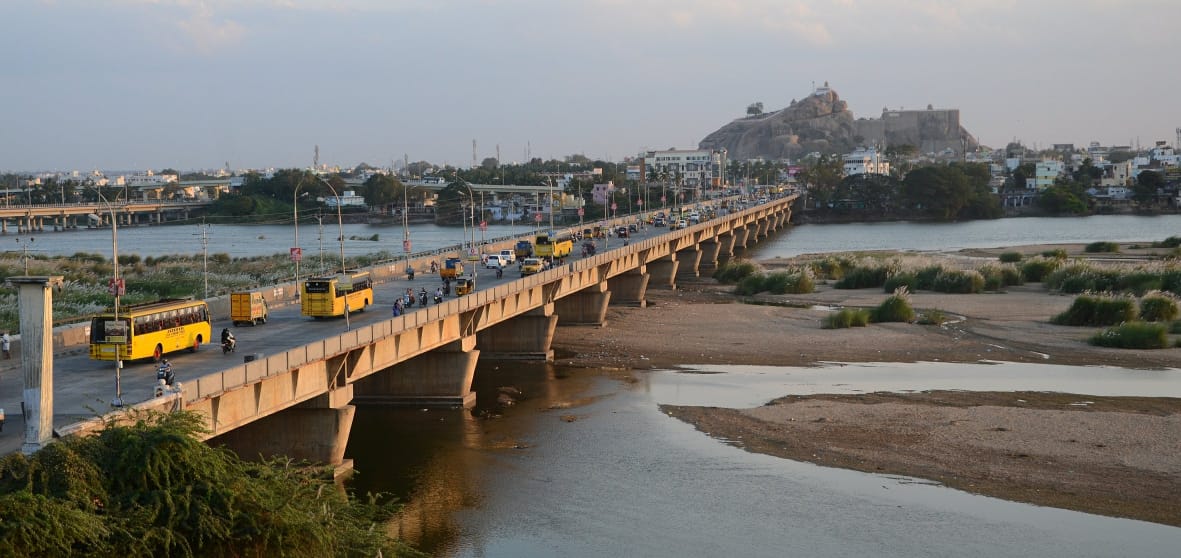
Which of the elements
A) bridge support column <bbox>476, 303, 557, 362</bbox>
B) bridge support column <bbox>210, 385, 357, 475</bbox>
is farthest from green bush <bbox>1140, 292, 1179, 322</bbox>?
bridge support column <bbox>210, 385, 357, 475</bbox>

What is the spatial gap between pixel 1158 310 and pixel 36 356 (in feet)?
173

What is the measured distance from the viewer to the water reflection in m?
26.7

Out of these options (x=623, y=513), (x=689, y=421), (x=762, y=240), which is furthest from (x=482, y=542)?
(x=762, y=240)

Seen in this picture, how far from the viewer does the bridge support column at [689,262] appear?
10000 cm

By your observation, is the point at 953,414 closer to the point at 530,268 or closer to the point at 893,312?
the point at 530,268

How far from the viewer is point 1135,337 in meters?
52.2

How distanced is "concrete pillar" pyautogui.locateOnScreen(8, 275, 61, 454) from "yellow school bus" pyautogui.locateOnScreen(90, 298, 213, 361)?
299 inches

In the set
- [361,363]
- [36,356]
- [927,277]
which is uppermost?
[36,356]

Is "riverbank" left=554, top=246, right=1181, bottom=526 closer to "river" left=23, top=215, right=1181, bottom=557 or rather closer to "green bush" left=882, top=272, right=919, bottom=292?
"river" left=23, top=215, right=1181, bottom=557

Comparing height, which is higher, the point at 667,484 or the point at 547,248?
the point at 547,248

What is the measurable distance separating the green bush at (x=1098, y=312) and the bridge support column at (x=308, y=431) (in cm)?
3951

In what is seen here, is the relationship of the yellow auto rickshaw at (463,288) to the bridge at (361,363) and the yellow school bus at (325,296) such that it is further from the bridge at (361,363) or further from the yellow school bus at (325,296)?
the yellow school bus at (325,296)

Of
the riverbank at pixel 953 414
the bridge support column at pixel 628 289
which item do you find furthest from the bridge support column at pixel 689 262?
the riverbank at pixel 953 414

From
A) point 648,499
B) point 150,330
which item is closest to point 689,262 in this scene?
point 648,499
